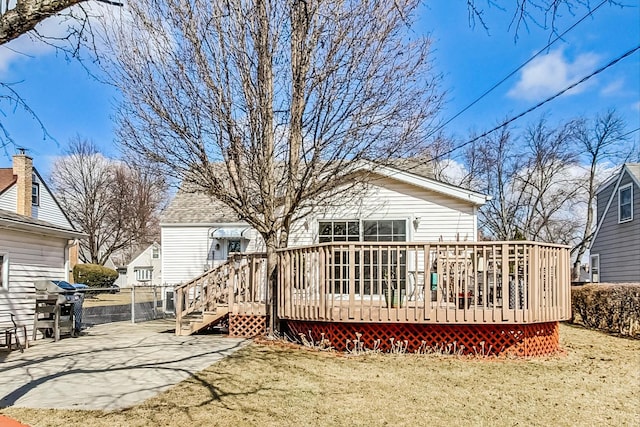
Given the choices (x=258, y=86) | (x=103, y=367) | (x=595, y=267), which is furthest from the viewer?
(x=595, y=267)

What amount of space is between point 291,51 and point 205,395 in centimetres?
629

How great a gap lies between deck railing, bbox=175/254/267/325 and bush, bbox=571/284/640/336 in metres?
8.29

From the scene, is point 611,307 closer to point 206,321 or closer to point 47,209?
point 206,321

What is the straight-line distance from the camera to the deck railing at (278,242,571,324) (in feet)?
25.1

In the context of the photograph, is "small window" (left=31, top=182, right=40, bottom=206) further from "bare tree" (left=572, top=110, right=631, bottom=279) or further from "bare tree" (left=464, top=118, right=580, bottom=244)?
"bare tree" (left=572, top=110, right=631, bottom=279)

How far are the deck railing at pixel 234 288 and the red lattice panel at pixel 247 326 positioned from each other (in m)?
0.15

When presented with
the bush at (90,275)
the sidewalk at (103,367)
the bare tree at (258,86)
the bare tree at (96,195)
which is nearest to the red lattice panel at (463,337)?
the sidewalk at (103,367)

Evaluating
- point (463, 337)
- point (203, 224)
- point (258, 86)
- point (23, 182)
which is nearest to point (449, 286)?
point (463, 337)

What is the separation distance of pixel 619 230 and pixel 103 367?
17694mm

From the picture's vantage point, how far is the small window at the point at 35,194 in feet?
76.7

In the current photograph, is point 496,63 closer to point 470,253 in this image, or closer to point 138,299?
point 470,253

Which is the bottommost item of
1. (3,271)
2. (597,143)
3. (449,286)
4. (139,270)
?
(139,270)

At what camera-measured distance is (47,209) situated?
25.2m

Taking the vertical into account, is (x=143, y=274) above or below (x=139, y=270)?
below
